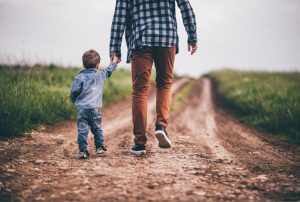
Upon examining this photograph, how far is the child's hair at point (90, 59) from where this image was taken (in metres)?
4.43

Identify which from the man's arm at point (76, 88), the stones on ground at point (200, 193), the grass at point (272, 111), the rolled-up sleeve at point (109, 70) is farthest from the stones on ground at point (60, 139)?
the grass at point (272, 111)

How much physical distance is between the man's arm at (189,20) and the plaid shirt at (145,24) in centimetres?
14

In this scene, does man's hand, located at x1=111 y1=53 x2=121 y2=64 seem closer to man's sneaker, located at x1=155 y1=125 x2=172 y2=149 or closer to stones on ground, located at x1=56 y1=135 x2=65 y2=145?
man's sneaker, located at x1=155 y1=125 x2=172 y2=149

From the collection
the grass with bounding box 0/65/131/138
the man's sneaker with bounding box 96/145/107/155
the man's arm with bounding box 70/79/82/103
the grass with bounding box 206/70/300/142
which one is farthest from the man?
the grass with bounding box 206/70/300/142

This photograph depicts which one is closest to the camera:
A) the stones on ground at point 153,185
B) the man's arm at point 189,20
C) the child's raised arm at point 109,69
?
the stones on ground at point 153,185

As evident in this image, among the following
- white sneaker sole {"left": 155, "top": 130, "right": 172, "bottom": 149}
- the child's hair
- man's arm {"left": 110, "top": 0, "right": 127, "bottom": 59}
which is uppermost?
man's arm {"left": 110, "top": 0, "right": 127, "bottom": 59}

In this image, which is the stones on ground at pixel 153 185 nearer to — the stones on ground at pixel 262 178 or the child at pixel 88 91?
the stones on ground at pixel 262 178

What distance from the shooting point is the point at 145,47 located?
434 centimetres

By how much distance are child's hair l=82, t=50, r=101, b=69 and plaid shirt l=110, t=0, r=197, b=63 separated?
226mm

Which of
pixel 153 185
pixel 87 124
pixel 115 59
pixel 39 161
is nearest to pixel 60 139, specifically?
pixel 87 124

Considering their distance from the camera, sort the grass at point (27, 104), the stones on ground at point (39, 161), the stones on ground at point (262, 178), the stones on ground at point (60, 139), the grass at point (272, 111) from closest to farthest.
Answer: the stones on ground at point (262, 178) → the stones on ground at point (39, 161) → the stones on ground at point (60, 139) → the grass at point (27, 104) → the grass at point (272, 111)

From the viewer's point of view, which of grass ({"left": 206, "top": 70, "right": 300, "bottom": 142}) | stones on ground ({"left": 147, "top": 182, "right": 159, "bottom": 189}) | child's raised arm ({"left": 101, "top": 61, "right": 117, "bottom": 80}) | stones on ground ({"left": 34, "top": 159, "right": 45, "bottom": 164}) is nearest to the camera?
stones on ground ({"left": 147, "top": 182, "right": 159, "bottom": 189})

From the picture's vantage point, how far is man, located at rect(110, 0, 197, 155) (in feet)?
14.3

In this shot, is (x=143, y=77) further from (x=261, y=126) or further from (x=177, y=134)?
(x=261, y=126)
